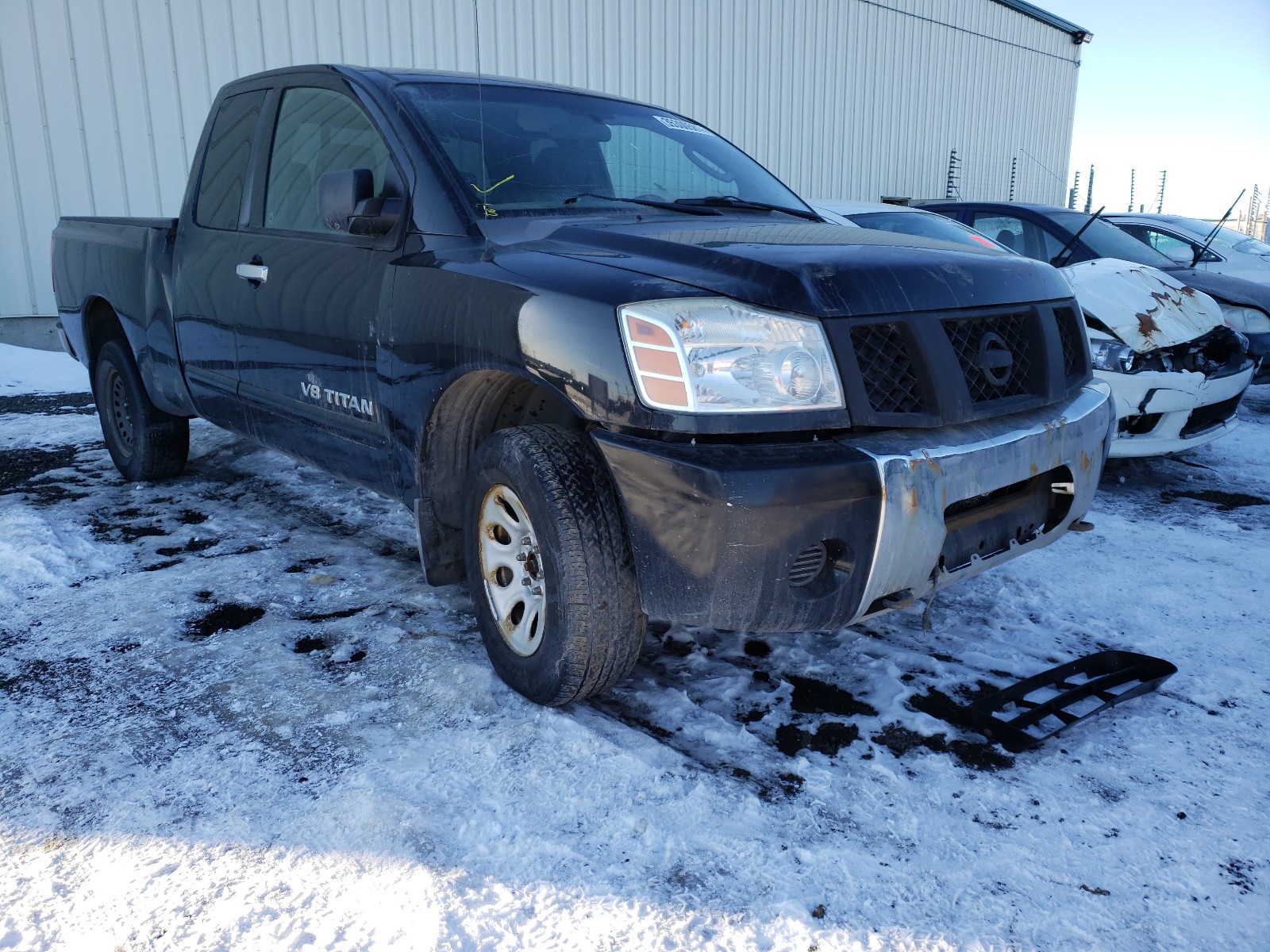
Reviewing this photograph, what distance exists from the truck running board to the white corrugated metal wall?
7.02 meters

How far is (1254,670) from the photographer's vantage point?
2754 millimetres

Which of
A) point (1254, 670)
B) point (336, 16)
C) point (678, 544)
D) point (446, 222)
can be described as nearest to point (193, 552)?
point (446, 222)

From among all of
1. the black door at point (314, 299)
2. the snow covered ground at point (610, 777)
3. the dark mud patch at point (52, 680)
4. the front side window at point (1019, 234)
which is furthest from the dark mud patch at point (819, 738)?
the front side window at point (1019, 234)

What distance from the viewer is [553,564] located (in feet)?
7.48

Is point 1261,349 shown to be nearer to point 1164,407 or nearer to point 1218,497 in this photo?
point 1218,497

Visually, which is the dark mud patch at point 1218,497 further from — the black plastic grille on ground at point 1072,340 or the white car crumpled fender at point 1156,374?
the black plastic grille on ground at point 1072,340

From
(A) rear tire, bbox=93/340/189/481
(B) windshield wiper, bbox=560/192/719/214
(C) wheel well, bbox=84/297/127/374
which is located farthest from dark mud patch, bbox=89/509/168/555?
(B) windshield wiper, bbox=560/192/719/214

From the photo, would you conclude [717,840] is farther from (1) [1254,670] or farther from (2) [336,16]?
(2) [336,16]

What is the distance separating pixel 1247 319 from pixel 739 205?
15.4 feet

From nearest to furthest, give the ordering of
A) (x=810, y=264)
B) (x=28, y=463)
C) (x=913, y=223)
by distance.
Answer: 1. (x=810, y=264)
2. (x=28, y=463)
3. (x=913, y=223)

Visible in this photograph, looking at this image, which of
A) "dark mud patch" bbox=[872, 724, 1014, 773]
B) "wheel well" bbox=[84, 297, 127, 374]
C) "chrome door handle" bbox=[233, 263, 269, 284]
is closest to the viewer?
"dark mud patch" bbox=[872, 724, 1014, 773]

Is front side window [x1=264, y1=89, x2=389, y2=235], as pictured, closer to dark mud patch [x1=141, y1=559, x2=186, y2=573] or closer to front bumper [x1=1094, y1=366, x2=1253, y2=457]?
dark mud patch [x1=141, y1=559, x2=186, y2=573]

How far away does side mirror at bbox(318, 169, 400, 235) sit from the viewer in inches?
106

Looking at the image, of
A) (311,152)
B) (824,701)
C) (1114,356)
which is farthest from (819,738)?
(1114,356)
